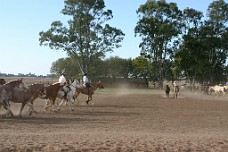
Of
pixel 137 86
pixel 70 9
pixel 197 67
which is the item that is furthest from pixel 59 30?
pixel 137 86

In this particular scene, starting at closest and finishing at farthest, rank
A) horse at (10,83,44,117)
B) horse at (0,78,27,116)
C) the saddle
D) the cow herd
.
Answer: horse at (0,78,27,116), the cow herd, horse at (10,83,44,117), the saddle

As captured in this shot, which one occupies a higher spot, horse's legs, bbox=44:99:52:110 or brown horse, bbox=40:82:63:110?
brown horse, bbox=40:82:63:110

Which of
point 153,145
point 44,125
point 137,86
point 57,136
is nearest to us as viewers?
point 153,145

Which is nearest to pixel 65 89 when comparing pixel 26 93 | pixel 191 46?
pixel 26 93

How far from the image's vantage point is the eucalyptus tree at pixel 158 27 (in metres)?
61.4

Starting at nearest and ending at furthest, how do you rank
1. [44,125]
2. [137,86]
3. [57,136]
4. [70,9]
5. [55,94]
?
[57,136] → [44,125] → [55,94] → [70,9] → [137,86]

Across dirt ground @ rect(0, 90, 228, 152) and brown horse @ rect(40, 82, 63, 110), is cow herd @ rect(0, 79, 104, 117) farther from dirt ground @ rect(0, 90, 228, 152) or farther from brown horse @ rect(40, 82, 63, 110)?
dirt ground @ rect(0, 90, 228, 152)

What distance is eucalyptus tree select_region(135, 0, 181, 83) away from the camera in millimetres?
61409

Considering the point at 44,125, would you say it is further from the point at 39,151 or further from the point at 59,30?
the point at 59,30

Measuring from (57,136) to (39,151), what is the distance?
2.18 meters

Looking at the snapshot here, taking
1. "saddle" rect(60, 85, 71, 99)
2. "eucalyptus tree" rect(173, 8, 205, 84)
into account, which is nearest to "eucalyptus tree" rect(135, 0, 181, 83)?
"eucalyptus tree" rect(173, 8, 205, 84)

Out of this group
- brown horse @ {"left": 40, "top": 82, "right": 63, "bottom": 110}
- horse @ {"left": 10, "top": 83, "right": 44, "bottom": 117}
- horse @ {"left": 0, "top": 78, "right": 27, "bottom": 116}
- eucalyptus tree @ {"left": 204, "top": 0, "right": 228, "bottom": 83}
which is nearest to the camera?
horse @ {"left": 0, "top": 78, "right": 27, "bottom": 116}

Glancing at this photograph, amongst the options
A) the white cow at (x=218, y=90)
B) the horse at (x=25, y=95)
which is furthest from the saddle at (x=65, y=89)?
the white cow at (x=218, y=90)

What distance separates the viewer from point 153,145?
10.8 metres
